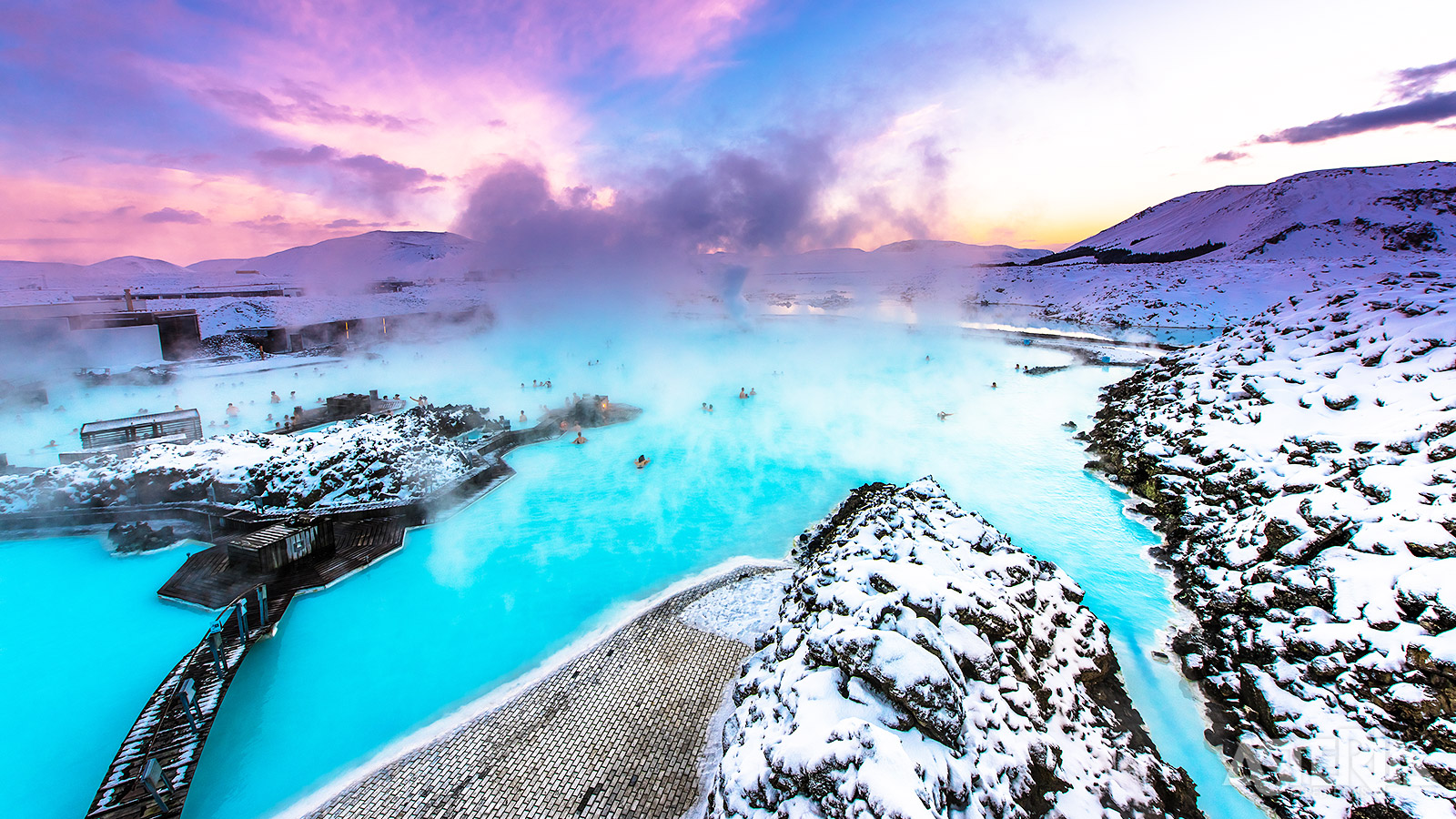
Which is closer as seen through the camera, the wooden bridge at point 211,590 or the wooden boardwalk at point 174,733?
the wooden boardwalk at point 174,733

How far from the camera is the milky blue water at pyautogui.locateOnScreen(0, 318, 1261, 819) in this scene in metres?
9.22

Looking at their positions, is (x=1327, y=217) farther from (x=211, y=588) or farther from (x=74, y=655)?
(x=74, y=655)

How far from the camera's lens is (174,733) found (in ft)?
27.1

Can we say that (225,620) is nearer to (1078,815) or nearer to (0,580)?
(0,580)

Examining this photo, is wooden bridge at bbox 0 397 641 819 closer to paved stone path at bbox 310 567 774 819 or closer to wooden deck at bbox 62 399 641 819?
wooden deck at bbox 62 399 641 819

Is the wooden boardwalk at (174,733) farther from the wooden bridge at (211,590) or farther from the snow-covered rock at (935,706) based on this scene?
the snow-covered rock at (935,706)

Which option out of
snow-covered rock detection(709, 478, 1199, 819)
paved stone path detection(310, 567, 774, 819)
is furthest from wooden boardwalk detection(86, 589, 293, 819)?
snow-covered rock detection(709, 478, 1199, 819)

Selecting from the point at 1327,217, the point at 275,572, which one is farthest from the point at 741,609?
the point at 1327,217

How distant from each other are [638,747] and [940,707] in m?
4.74

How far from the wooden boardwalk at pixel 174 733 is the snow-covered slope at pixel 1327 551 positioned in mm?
16487

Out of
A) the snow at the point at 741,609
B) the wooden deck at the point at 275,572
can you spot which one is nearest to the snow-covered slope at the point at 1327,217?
the snow at the point at 741,609

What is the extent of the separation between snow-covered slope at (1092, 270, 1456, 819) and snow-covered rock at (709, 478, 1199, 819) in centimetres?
215

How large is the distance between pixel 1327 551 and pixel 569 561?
1767 centimetres

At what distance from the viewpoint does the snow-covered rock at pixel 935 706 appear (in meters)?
6.55
